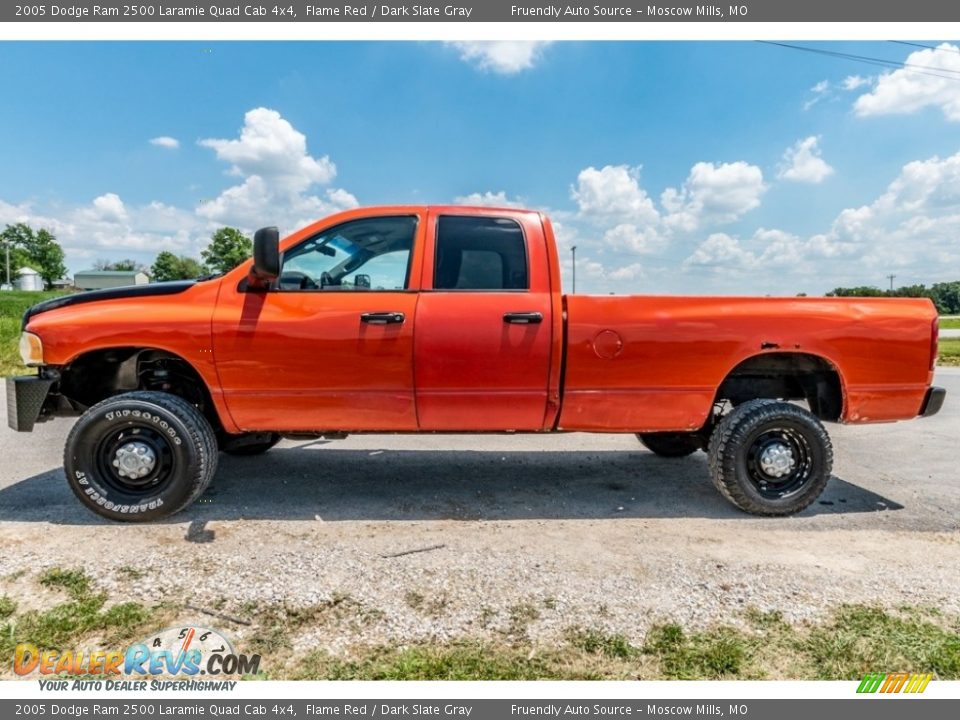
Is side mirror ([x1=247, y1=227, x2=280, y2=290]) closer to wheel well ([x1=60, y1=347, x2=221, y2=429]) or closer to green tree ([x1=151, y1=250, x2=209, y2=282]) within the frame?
wheel well ([x1=60, y1=347, x2=221, y2=429])

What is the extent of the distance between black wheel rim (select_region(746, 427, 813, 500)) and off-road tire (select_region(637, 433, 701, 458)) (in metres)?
1.03

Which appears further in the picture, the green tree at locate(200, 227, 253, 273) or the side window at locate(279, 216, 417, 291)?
the green tree at locate(200, 227, 253, 273)

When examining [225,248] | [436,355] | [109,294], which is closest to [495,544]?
[436,355]

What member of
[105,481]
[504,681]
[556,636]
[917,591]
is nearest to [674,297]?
[917,591]

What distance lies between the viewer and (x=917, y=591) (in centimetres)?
273

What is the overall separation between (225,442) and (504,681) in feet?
10.3

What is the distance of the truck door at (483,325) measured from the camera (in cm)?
348

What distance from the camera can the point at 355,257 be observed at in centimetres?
375

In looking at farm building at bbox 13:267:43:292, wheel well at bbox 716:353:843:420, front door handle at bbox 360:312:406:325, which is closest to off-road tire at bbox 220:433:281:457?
front door handle at bbox 360:312:406:325

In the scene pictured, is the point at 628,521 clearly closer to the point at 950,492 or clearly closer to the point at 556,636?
the point at 556,636

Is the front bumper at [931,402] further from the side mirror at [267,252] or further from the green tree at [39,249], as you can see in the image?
the green tree at [39,249]

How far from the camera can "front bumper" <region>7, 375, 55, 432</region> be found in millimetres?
3486

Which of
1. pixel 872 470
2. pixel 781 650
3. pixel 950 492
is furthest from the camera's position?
pixel 872 470

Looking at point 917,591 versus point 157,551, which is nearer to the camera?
point 917,591
